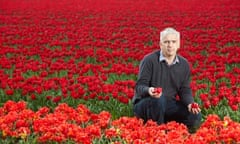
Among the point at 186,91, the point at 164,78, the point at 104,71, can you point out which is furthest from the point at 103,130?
the point at 104,71

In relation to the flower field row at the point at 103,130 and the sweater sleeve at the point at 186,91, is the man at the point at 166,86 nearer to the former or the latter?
the sweater sleeve at the point at 186,91

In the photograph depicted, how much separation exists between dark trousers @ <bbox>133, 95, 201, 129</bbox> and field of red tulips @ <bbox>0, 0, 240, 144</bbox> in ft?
1.03

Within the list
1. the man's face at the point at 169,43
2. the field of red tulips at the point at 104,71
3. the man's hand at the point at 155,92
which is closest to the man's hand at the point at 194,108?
the field of red tulips at the point at 104,71

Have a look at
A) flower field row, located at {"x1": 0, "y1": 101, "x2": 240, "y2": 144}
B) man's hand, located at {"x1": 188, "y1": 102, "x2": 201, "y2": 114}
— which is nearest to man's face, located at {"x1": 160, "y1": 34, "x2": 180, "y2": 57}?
man's hand, located at {"x1": 188, "y1": 102, "x2": 201, "y2": 114}

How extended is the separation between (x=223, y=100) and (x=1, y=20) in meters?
14.9

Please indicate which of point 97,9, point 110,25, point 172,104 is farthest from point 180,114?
point 97,9

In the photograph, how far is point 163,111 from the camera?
5906mm

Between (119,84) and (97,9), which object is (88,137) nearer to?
(119,84)

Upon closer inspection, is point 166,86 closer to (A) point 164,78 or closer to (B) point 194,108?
(A) point 164,78

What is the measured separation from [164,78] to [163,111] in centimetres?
52

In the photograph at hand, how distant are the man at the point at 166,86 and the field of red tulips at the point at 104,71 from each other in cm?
40

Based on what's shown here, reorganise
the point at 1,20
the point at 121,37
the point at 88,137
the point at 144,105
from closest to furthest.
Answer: the point at 88,137, the point at 144,105, the point at 121,37, the point at 1,20

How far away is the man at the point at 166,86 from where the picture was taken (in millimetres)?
5871

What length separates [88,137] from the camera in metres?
4.99
